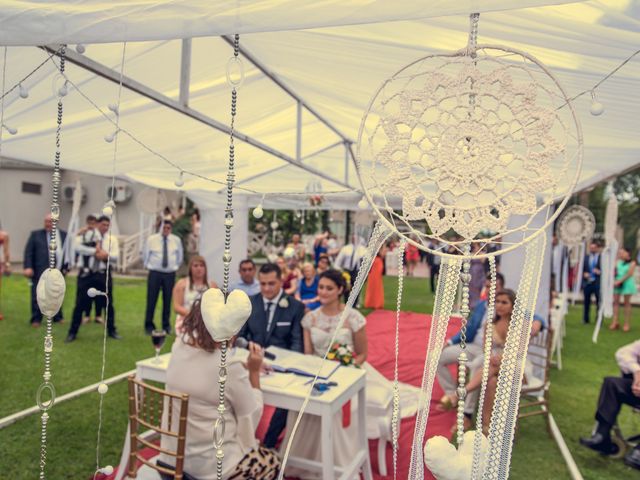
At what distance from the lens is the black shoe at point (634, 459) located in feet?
10.3

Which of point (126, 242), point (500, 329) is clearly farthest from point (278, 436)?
point (126, 242)

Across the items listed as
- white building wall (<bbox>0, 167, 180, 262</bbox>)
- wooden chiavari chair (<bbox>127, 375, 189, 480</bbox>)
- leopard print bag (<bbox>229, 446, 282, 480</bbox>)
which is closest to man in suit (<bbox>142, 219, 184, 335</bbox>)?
wooden chiavari chair (<bbox>127, 375, 189, 480</bbox>)

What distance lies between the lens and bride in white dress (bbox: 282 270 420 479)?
290 centimetres

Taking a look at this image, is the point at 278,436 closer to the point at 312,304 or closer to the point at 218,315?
the point at 218,315

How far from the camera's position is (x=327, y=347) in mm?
3211

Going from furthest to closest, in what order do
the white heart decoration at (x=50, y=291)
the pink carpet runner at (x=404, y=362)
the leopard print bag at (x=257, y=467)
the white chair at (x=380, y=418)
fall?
the pink carpet runner at (x=404, y=362), the white chair at (x=380, y=418), the leopard print bag at (x=257, y=467), the white heart decoration at (x=50, y=291)

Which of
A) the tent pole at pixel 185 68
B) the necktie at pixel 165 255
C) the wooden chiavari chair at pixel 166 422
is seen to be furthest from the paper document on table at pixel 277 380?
the necktie at pixel 165 255

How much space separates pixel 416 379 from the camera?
4781 millimetres

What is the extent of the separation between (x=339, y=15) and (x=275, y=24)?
0.54 ft

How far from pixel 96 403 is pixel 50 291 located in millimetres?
2739

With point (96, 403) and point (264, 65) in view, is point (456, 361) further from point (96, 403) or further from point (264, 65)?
point (96, 403)

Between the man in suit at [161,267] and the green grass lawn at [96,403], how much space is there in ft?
1.33

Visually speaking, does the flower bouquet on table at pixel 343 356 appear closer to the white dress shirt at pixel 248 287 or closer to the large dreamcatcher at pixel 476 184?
the large dreamcatcher at pixel 476 184

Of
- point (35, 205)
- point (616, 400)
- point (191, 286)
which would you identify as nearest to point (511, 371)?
point (616, 400)
